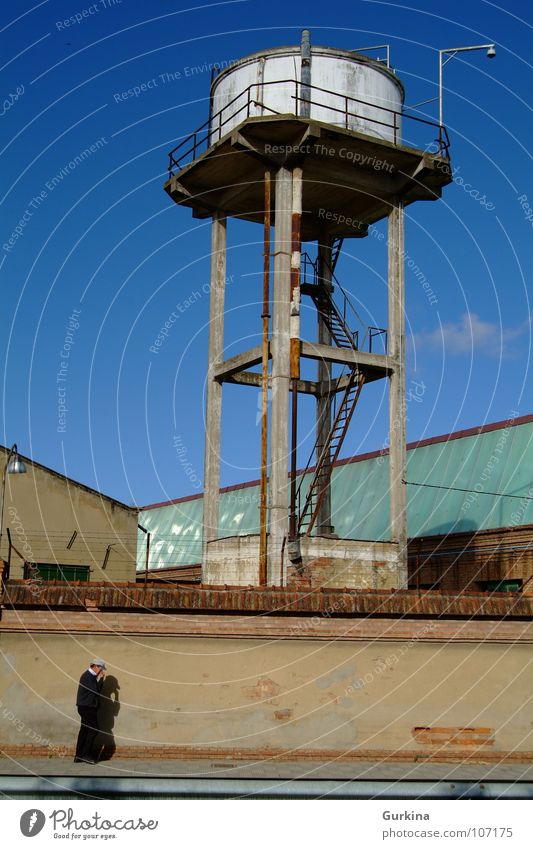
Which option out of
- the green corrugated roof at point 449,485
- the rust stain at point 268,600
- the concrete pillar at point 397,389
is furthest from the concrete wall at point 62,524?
the rust stain at point 268,600

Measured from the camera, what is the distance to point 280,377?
23766 millimetres

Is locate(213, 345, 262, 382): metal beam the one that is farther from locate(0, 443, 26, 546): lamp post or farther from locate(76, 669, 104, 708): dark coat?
locate(76, 669, 104, 708): dark coat

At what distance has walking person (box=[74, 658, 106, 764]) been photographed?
15664 mm

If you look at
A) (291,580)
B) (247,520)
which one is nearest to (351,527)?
(247,520)

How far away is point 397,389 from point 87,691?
12.8 meters

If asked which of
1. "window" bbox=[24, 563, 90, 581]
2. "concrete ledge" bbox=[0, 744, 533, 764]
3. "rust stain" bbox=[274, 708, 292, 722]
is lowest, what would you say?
"concrete ledge" bbox=[0, 744, 533, 764]

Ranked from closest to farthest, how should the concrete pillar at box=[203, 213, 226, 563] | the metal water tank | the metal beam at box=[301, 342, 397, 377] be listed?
the metal beam at box=[301, 342, 397, 377] < the metal water tank < the concrete pillar at box=[203, 213, 226, 563]

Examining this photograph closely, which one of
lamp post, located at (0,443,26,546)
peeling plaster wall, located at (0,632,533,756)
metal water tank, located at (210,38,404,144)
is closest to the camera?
peeling plaster wall, located at (0,632,533,756)

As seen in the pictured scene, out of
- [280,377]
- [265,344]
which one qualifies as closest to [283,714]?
[280,377]

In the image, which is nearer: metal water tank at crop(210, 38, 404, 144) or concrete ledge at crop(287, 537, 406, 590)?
concrete ledge at crop(287, 537, 406, 590)

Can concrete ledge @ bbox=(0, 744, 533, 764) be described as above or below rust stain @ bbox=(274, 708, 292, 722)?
below

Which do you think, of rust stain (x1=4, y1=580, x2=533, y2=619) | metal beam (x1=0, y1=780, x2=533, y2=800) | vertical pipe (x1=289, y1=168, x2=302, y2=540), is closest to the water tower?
vertical pipe (x1=289, y1=168, x2=302, y2=540)

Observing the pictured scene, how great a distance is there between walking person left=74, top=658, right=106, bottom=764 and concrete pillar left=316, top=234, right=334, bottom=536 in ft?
38.6

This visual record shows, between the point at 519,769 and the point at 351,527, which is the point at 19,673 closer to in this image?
the point at 519,769
